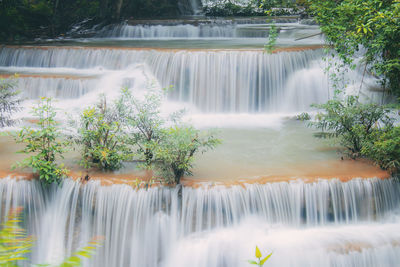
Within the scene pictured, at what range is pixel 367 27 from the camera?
767 cm

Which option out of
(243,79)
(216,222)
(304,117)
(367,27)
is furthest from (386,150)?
(243,79)

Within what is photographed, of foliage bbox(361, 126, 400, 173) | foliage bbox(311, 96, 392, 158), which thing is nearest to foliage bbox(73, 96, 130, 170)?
foliage bbox(311, 96, 392, 158)

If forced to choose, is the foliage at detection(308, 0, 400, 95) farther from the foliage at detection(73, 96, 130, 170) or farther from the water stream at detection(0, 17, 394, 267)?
the foliage at detection(73, 96, 130, 170)

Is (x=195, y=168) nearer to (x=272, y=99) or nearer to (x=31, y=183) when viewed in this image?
(x=31, y=183)

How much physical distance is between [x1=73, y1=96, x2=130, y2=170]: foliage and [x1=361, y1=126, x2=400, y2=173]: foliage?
4.10 metres

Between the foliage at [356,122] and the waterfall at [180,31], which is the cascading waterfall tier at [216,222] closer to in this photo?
the foliage at [356,122]

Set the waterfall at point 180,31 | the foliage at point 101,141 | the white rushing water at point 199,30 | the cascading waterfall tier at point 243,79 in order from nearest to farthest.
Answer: the foliage at point 101,141 → the cascading waterfall tier at point 243,79 → the white rushing water at point 199,30 → the waterfall at point 180,31

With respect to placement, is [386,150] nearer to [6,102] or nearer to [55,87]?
[6,102]

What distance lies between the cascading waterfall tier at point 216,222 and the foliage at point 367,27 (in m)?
2.48

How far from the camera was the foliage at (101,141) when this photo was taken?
305 inches

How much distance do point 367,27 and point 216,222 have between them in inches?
154

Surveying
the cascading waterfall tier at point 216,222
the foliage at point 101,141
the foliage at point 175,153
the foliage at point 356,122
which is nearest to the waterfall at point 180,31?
the foliage at point 356,122

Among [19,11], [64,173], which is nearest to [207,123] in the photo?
[64,173]

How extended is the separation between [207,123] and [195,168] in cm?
349
